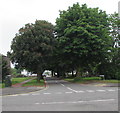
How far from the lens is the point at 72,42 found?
27.9 m

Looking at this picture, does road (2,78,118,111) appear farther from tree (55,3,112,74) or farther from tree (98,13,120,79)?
tree (98,13,120,79)

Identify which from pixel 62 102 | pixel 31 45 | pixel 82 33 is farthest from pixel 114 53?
pixel 62 102

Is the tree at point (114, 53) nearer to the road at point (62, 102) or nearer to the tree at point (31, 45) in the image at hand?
the tree at point (31, 45)

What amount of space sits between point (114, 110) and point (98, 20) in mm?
23019

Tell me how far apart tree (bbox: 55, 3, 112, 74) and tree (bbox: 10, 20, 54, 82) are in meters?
2.44

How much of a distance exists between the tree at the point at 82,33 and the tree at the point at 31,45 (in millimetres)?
2438

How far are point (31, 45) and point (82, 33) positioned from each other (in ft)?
24.6

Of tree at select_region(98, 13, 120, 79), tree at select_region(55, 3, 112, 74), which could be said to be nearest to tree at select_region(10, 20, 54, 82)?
tree at select_region(55, 3, 112, 74)

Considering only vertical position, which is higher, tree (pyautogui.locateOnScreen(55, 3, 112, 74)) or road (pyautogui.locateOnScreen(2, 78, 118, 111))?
tree (pyautogui.locateOnScreen(55, 3, 112, 74))

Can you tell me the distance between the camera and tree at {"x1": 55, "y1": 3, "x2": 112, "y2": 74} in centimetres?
2675

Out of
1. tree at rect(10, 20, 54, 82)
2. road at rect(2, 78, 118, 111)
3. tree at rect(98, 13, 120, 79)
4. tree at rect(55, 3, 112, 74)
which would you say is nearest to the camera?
road at rect(2, 78, 118, 111)

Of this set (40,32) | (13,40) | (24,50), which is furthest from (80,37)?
(13,40)

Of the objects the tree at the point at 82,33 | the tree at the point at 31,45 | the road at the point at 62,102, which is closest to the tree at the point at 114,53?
the tree at the point at 82,33

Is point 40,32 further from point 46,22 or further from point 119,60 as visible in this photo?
point 119,60
